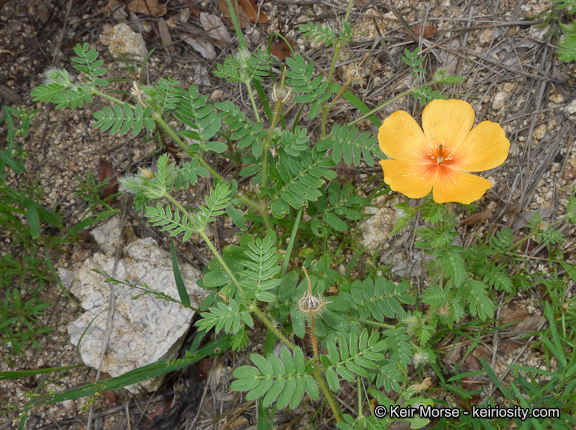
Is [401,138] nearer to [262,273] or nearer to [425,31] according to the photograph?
[262,273]

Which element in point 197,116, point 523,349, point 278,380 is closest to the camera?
point 278,380

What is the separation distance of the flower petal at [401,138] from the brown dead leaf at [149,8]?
6.91 feet

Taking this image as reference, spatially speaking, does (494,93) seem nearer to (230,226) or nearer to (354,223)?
(354,223)

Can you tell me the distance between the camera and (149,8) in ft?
11.2

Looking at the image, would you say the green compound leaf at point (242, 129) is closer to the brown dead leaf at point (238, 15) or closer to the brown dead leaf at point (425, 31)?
the brown dead leaf at point (238, 15)

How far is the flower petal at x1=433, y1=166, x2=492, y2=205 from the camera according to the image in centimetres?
212

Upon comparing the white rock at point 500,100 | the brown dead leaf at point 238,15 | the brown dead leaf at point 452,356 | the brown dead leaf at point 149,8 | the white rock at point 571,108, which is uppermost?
the brown dead leaf at point 149,8

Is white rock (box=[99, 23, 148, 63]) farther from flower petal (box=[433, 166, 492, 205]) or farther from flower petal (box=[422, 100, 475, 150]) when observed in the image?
flower petal (box=[433, 166, 492, 205])

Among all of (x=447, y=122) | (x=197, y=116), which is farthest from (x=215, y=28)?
(x=447, y=122)

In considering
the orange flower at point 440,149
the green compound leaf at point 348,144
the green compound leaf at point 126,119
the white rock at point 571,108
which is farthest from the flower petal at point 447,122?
the green compound leaf at point 126,119

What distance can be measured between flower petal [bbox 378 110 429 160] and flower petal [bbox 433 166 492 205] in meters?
0.18

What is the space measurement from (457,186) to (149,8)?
2637 millimetres

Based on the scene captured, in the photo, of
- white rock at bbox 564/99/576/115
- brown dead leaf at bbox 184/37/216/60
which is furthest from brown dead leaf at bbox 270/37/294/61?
white rock at bbox 564/99/576/115

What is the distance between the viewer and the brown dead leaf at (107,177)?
127 inches
